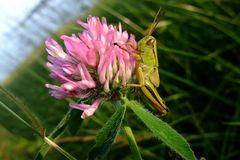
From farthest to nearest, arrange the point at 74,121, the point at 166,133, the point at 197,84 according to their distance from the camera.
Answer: the point at 197,84, the point at 74,121, the point at 166,133

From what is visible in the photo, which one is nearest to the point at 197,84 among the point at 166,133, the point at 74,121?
the point at 74,121

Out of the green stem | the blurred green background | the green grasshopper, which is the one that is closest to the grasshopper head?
the green grasshopper

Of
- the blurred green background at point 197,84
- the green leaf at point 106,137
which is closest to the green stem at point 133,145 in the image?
the green leaf at point 106,137

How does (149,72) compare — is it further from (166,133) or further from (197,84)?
(197,84)

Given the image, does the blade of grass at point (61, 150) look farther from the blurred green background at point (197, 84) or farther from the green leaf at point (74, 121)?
the blurred green background at point (197, 84)

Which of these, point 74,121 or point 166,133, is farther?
point 74,121

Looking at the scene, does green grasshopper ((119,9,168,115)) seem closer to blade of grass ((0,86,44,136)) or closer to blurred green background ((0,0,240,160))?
blade of grass ((0,86,44,136))

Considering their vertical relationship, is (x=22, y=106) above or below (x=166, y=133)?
above
